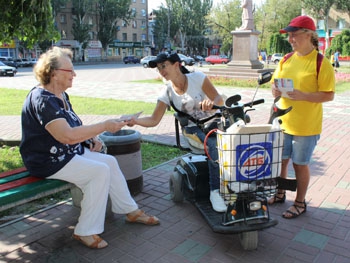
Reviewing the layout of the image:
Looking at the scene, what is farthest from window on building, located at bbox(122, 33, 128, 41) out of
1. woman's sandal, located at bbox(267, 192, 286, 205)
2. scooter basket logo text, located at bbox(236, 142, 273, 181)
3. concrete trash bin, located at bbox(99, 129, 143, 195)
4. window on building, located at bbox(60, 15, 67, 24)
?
scooter basket logo text, located at bbox(236, 142, 273, 181)

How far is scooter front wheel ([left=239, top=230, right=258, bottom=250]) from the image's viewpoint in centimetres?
301

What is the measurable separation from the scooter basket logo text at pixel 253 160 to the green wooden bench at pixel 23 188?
155cm

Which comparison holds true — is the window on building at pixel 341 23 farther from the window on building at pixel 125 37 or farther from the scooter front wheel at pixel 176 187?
the scooter front wheel at pixel 176 187

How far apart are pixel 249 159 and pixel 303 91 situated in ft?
3.51

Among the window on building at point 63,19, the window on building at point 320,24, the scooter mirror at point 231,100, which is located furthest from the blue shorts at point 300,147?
the window on building at point 63,19

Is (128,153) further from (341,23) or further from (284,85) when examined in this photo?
(341,23)

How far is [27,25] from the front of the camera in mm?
5090

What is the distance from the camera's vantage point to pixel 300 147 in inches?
137

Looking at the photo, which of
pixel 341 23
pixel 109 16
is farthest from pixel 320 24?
pixel 109 16

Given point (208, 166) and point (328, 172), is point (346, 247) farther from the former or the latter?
point (328, 172)

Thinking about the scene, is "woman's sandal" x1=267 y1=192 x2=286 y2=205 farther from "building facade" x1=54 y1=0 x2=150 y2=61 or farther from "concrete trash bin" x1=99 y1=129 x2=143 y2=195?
"building facade" x1=54 y1=0 x2=150 y2=61

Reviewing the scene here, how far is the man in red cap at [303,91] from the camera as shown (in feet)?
10.6

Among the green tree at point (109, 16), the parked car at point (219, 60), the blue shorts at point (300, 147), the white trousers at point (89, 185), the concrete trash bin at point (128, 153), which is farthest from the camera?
the green tree at point (109, 16)

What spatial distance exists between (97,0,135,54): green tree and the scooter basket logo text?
193 feet
